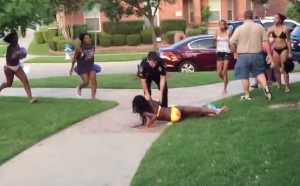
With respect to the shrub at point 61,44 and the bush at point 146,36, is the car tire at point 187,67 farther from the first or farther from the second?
the shrub at point 61,44

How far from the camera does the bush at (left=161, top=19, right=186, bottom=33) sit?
41.1 metres

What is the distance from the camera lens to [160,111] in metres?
9.56

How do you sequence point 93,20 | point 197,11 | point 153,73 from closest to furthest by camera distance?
point 153,73 < point 93,20 < point 197,11

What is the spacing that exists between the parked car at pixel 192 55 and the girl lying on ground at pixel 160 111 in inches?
415

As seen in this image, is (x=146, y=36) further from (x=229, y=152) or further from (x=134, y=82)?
(x=229, y=152)

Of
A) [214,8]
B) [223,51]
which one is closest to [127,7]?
[223,51]

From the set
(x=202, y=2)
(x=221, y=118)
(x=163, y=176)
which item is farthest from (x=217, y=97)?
(x=202, y=2)

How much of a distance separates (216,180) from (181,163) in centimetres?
95

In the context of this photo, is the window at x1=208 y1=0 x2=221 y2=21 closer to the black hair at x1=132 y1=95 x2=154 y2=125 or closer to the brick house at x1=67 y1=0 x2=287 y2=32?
the brick house at x1=67 y1=0 x2=287 y2=32

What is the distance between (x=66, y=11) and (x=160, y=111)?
26.3 metres

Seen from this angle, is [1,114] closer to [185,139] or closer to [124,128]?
[124,128]

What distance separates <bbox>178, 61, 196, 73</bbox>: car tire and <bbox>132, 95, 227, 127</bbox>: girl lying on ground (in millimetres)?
10486

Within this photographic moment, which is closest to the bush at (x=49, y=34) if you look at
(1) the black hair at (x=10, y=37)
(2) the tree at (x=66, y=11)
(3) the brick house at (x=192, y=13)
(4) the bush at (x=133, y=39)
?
Result: (2) the tree at (x=66, y=11)

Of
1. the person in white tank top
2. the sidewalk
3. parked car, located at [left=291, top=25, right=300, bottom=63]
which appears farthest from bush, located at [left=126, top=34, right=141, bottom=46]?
the sidewalk
